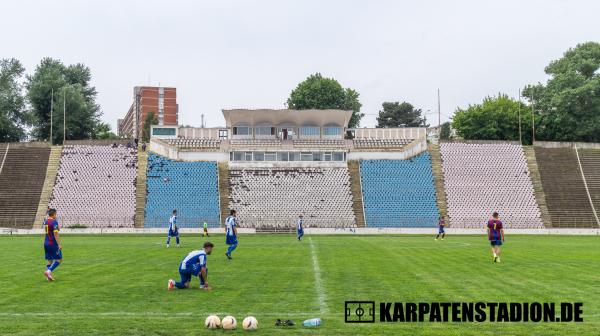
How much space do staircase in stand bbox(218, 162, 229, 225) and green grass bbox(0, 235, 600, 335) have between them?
43.1 metres

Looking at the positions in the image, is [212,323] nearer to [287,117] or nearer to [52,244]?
[52,244]

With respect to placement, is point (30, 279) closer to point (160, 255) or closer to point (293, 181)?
point (160, 255)

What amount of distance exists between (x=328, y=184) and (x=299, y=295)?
6222 cm

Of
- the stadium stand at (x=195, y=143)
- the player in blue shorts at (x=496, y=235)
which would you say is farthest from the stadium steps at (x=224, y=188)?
the player in blue shorts at (x=496, y=235)

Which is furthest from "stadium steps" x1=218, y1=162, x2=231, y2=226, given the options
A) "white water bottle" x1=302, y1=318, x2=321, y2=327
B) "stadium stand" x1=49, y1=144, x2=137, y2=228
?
"white water bottle" x1=302, y1=318, x2=321, y2=327

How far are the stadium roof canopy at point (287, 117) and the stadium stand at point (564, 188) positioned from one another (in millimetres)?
25273

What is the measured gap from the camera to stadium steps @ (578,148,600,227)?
252 feet

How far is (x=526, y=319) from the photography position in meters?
13.2

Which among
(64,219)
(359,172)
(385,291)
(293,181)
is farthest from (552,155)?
(385,291)

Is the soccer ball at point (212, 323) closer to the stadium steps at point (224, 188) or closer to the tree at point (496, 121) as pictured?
the stadium steps at point (224, 188)

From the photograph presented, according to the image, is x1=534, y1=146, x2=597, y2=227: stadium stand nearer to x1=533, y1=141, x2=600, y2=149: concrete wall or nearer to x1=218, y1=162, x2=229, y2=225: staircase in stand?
x1=533, y1=141, x2=600, y2=149: concrete wall

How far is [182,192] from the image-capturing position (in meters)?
A: 74.8

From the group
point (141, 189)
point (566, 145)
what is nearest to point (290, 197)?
point (141, 189)

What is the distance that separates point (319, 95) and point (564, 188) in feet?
169
